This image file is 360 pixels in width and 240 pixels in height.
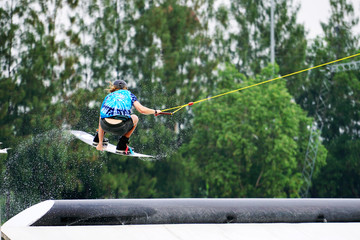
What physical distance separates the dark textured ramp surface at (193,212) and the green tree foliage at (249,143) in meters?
15.0

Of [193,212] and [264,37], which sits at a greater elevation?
[264,37]

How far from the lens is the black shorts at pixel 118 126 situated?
337 inches

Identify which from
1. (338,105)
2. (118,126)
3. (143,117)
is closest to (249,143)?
(143,117)

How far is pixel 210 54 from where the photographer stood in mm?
31328

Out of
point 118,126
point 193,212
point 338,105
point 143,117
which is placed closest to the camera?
point 118,126

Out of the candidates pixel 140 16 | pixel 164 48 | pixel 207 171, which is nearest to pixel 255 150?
pixel 207 171

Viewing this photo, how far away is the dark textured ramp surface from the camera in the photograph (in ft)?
28.8

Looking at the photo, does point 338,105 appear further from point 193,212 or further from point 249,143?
point 193,212

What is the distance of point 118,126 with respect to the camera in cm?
858

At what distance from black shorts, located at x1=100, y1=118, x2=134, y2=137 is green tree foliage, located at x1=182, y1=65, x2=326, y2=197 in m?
16.5

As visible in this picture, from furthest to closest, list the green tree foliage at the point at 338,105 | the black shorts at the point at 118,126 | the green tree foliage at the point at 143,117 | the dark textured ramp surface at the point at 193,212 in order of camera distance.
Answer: the green tree foliage at the point at 338,105 < the green tree foliage at the point at 143,117 < the dark textured ramp surface at the point at 193,212 < the black shorts at the point at 118,126

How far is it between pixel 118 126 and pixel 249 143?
17283 mm

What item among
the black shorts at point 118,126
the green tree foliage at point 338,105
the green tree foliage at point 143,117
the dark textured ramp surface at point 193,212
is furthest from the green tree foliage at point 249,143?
the black shorts at point 118,126

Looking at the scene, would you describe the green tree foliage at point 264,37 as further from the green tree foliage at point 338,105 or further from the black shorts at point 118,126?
the black shorts at point 118,126
